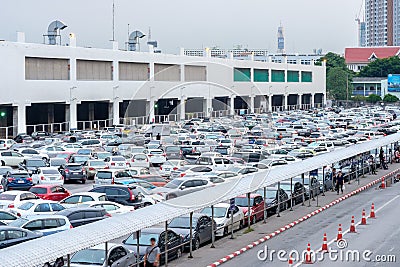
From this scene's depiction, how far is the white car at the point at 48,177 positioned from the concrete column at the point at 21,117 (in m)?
25.3

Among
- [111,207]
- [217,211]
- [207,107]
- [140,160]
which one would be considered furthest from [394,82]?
[217,211]

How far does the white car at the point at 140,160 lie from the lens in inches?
1596

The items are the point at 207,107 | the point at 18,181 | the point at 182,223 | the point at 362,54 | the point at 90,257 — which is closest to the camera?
the point at 90,257

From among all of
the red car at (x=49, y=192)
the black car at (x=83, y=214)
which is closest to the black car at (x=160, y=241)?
the black car at (x=83, y=214)

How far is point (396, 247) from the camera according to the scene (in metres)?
21.6

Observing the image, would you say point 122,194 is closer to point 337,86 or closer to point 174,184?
point 174,184

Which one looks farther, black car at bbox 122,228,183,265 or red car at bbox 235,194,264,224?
red car at bbox 235,194,264,224

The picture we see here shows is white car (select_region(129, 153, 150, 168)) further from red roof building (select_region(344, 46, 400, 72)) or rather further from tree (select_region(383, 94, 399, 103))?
red roof building (select_region(344, 46, 400, 72))

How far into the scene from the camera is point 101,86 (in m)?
69.5

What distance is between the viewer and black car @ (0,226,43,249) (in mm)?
18859

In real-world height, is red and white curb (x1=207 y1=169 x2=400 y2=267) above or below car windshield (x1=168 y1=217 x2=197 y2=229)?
below

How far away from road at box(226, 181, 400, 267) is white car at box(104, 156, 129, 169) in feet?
41.1

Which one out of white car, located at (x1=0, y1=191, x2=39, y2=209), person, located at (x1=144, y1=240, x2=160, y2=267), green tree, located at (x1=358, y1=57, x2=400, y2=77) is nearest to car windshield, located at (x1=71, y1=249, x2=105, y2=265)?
person, located at (x1=144, y1=240, x2=160, y2=267)

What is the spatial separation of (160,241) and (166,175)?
17.4m
